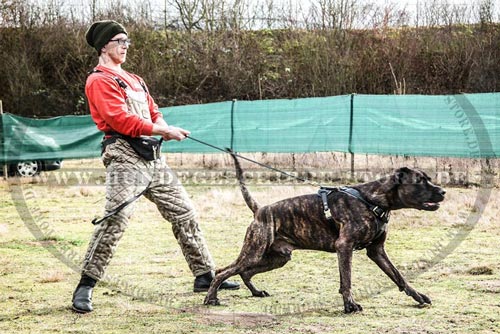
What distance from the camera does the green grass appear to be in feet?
15.4

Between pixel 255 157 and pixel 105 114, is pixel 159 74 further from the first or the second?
pixel 105 114

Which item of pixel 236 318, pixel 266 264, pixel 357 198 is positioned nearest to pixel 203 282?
pixel 266 264

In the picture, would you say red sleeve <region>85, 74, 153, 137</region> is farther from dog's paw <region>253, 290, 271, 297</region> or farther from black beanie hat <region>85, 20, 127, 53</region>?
dog's paw <region>253, 290, 271, 297</region>

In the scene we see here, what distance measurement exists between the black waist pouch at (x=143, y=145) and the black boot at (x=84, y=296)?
0.92 metres

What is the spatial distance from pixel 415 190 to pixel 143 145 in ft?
6.14

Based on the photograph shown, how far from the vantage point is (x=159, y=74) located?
79.3 feet

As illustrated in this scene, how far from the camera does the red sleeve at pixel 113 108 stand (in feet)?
16.6

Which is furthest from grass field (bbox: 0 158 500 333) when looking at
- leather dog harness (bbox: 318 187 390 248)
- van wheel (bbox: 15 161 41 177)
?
van wheel (bbox: 15 161 41 177)

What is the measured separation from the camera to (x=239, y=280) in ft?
20.5

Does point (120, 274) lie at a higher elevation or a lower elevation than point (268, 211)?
lower

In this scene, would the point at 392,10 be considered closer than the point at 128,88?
No

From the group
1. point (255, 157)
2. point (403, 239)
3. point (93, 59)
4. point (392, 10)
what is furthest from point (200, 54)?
point (403, 239)

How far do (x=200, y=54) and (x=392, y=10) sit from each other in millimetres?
6284

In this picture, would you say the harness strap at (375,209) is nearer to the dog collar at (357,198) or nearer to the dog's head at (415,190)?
the dog collar at (357,198)
